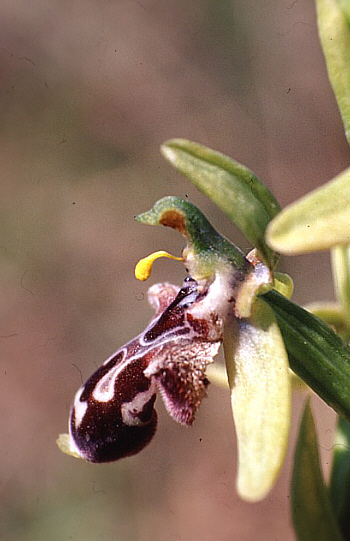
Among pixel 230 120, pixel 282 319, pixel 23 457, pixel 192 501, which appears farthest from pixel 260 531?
pixel 282 319

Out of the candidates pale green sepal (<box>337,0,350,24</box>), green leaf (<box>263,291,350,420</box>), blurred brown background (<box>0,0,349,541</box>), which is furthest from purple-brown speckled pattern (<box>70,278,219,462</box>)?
blurred brown background (<box>0,0,349,541</box>)

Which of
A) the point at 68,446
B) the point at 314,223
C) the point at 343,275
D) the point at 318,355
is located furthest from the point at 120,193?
the point at 314,223

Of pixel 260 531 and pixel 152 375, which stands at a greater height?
pixel 152 375

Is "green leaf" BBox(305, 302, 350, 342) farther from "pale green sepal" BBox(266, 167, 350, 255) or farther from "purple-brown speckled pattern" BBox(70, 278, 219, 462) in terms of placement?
"pale green sepal" BBox(266, 167, 350, 255)

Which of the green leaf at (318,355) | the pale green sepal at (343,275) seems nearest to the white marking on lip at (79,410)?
the green leaf at (318,355)

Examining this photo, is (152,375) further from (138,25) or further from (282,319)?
(138,25)
